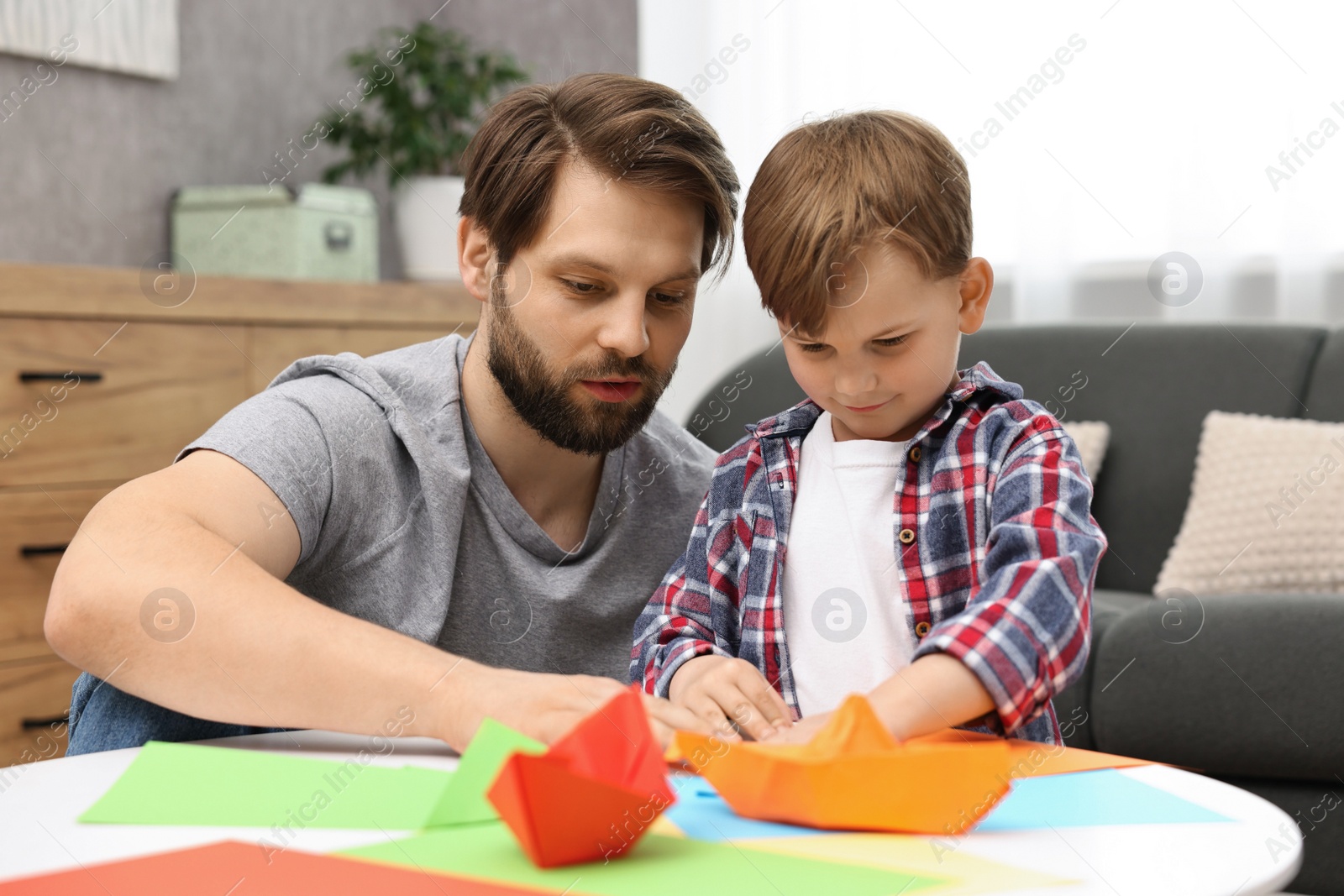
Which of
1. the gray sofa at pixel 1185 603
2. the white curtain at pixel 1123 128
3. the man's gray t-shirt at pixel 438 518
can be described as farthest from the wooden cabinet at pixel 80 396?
the white curtain at pixel 1123 128

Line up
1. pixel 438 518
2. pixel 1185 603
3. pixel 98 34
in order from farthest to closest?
1. pixel 98 34
2. pixel 1185 603
3. pixel 438 518

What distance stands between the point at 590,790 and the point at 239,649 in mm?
384

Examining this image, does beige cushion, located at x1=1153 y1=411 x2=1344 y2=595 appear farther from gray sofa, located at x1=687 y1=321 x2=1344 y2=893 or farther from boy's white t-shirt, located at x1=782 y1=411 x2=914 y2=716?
boy's white t-shirt, located at x1=782 y1=411 x2=914 y2=716

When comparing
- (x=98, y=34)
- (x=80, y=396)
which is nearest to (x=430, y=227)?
(x=98, y=34)

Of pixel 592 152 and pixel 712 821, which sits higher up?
pixel 592 152

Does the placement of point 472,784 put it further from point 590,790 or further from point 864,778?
point 864,778

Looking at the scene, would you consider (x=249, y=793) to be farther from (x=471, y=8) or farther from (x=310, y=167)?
(x=471, y=8)

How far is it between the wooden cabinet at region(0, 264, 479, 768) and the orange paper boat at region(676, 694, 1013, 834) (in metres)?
1.91

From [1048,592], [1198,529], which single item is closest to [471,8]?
[1198,529]

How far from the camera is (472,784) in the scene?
64cm

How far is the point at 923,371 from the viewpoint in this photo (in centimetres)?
90

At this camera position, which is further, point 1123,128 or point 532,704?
point 1123,128

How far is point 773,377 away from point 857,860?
2137mm

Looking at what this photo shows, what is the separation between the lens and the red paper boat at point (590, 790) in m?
0.56
